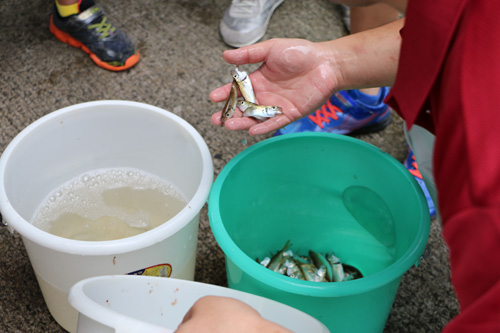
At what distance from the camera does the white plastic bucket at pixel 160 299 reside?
2.58 feet

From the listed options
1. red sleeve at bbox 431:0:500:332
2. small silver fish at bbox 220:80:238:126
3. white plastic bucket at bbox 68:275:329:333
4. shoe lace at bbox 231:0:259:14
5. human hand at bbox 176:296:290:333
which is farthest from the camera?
shoe lace at bbox 231:0:259:14

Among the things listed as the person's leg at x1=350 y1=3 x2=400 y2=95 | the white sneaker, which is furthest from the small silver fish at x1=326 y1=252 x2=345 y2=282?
the white sneaker

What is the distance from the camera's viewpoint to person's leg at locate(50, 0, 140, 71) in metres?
1.65

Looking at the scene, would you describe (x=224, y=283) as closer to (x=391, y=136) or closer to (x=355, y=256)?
(x=355, y=256)

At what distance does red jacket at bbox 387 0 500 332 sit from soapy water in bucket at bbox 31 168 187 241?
25.4 inches

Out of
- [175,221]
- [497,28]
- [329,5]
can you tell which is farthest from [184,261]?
[329,5]

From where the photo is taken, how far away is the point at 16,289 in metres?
1.13

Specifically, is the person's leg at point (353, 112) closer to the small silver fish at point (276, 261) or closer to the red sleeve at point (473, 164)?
the small silver fish at point (276, 261)

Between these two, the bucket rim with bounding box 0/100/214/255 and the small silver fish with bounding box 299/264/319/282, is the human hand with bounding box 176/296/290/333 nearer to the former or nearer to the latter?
the bucket rim with bounding box 0/100/214/255

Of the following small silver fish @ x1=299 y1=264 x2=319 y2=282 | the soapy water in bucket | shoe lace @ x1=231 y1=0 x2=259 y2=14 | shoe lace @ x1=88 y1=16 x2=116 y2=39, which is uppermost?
shoe lace @ x1=231 y1=0 x2=259 y2=14

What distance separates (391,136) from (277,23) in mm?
596

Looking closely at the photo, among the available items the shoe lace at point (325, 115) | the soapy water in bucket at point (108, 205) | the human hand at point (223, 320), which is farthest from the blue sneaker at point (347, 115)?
the human hand at point (223, 320)

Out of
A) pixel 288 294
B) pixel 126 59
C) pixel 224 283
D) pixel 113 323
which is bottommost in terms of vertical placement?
pixel 224 283

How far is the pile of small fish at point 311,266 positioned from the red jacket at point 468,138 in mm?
561
